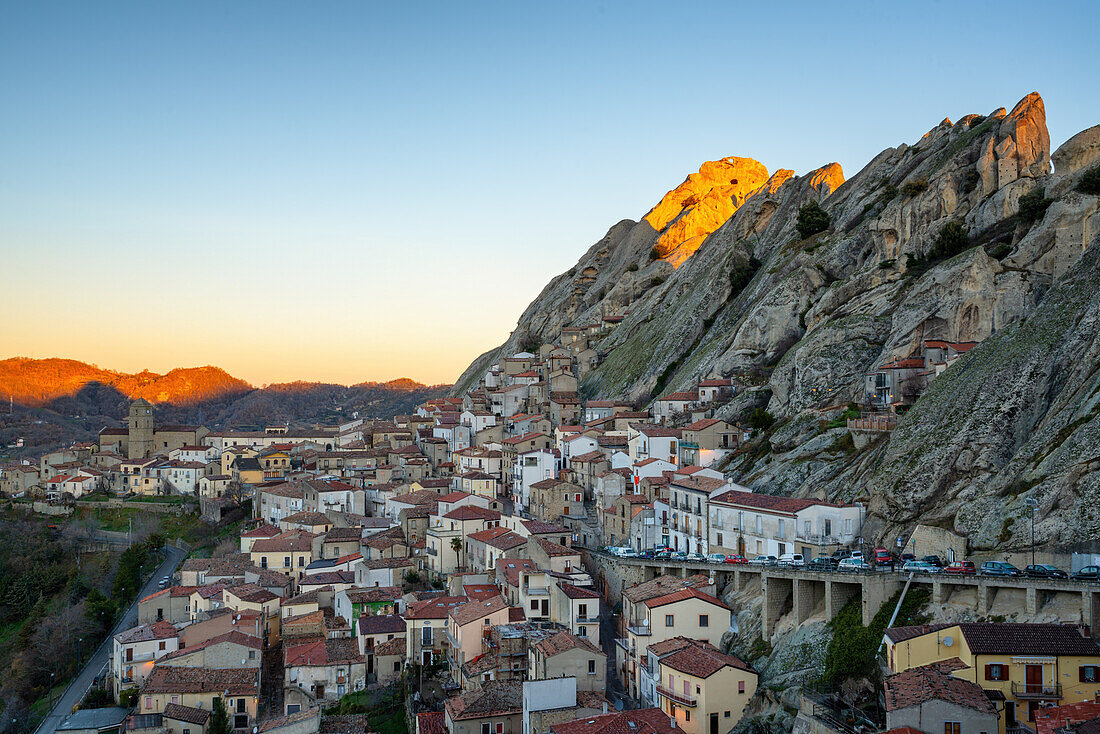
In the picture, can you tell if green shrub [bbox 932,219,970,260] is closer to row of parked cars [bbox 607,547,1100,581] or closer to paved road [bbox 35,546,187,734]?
row of parked cars [bbox 607,547,1100,581]

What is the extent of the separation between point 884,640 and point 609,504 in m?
26.9

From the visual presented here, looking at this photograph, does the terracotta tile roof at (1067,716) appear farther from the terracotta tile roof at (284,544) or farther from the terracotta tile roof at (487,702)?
the terracotta tile roof at (284,544)

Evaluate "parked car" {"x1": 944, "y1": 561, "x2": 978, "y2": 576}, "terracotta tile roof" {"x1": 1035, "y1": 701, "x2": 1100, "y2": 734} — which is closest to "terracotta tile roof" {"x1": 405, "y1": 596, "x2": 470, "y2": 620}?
"parked car" {"x1": 944, "y1": 561, "x2": 978, "y2": 576}

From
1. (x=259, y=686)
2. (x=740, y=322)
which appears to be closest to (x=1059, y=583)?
(x=259, y=686)

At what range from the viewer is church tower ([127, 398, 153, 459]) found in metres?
109

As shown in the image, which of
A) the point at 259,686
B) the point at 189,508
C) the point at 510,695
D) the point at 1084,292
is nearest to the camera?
the point at 510,695

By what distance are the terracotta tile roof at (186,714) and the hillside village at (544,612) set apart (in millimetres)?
104

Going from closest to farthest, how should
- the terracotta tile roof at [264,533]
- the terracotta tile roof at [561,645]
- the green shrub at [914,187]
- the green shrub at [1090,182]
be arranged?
1. the terracotta tile roof at [561,645]
2. the green shrub at [1090,182]
3. the terracotta tile roof at [264,533]
4. the green shrub at [914,187]

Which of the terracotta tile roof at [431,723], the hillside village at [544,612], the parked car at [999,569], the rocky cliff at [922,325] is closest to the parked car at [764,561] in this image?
the hillside village at [544,612]

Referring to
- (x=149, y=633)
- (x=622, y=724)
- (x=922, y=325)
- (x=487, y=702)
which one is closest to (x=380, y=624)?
(x=487, y=702)

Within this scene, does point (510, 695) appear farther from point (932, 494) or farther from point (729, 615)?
point (932, 494)

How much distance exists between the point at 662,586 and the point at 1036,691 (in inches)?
670

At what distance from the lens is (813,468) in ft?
145

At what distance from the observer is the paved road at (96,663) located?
147ft
